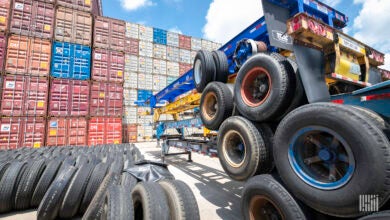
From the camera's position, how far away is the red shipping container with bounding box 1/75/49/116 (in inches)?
437

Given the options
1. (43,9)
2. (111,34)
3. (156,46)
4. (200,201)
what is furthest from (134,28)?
(200,201)

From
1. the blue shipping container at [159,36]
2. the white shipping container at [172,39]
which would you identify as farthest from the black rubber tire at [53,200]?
the white shipping container at [172,39]

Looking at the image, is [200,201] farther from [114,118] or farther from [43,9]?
[43,9]

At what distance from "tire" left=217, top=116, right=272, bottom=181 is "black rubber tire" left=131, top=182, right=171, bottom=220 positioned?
1.23 meters

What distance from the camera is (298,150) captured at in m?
1.89

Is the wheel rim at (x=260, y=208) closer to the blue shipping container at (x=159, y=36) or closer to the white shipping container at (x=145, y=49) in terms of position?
the white shipping container at (x=145, y=49)

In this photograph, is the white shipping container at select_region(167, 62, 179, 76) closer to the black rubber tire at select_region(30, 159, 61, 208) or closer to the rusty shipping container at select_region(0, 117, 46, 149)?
the rusty shipping container at select_region(0, 117, 46, 149)

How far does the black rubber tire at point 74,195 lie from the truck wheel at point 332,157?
330 centimetres

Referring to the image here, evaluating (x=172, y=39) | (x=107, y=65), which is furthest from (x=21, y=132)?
(x=172, y=39)

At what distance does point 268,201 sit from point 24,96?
15594 millimetres

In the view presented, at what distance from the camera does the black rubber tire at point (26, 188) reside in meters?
3.29

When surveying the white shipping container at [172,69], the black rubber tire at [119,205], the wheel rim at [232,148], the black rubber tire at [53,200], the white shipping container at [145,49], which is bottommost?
the black rubber tire at [53,200]

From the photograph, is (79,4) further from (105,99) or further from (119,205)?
(119,205)

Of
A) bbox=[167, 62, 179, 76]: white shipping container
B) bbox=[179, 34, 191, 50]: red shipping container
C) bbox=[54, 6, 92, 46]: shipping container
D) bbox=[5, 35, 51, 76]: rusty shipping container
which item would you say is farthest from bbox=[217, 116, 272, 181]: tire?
bbox=[179, 34, 191, 50]: red shipping container
